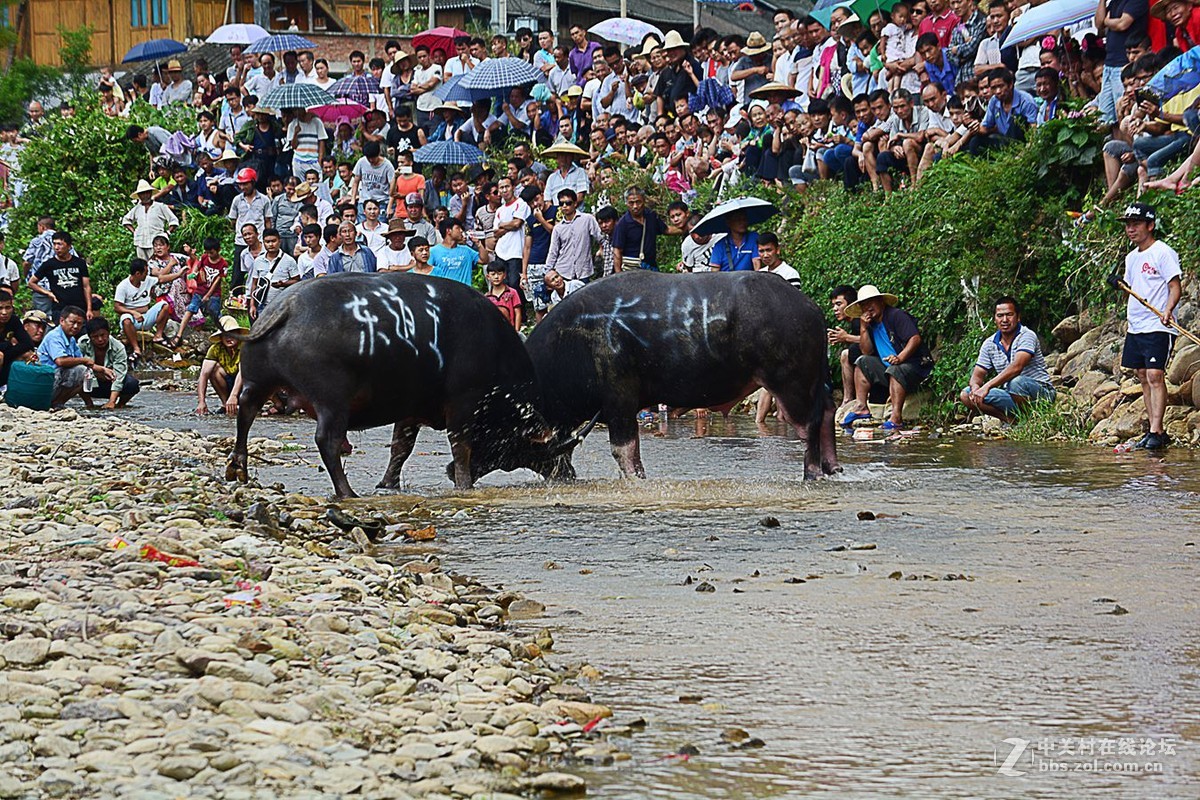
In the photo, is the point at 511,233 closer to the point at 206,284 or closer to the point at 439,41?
the point at 206,284

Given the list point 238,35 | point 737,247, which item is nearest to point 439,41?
point 238,35

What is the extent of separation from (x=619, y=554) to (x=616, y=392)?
10.3 ft

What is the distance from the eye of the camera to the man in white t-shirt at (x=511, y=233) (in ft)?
66.9

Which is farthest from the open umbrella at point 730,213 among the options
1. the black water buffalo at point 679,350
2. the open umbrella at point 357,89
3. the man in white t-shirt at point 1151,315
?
the open umbrella at point 357,89

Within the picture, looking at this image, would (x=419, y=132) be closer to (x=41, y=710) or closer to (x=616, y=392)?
(x=616, y=392)

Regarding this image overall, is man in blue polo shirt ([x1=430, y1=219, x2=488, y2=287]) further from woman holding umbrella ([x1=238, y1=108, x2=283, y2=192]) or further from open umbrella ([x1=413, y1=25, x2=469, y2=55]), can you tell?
open umbrella ([x1=413, y1=25, x2=469, y2=55])

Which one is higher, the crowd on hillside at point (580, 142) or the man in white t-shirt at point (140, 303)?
the crowd on hillside at point (580, 142)

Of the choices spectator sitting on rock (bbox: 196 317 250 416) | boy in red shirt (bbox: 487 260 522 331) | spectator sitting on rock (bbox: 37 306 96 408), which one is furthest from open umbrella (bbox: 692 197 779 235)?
spectator sitting on rock (bbox: 37 306 96 408)

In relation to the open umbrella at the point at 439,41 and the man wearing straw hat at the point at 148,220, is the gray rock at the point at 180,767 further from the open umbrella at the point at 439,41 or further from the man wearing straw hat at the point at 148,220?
the open umbrella at the point at 439,41

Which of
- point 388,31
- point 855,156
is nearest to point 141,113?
point 388,31

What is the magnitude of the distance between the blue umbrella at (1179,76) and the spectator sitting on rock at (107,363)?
11.7 m

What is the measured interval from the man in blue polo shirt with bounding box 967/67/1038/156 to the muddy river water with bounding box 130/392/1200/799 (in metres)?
5.50

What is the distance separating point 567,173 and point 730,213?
5116 millimetres

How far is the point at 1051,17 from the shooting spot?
16016 millimetres
